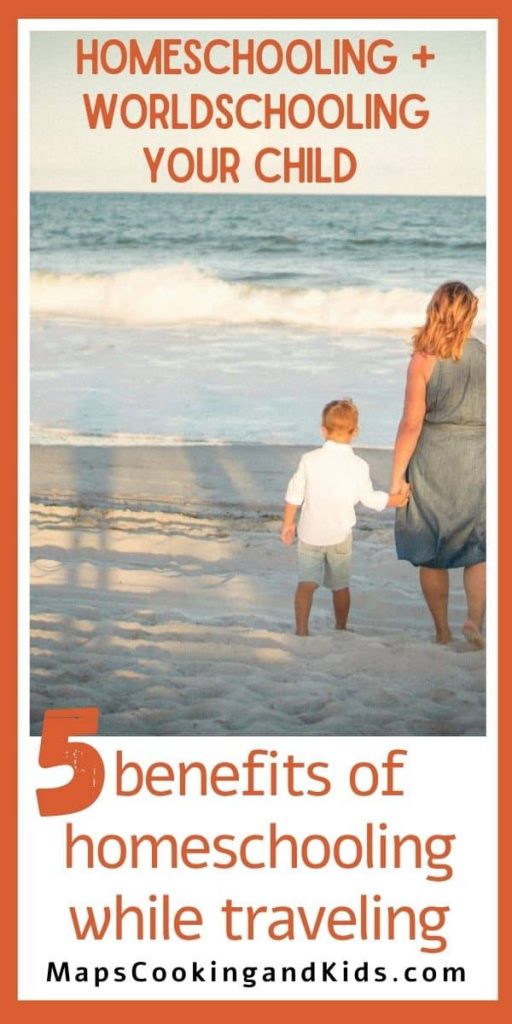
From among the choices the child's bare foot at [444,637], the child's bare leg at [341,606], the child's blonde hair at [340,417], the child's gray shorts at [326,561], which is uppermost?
the child's blonde hair at [340,417]

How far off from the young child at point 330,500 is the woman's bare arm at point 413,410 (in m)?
0.13

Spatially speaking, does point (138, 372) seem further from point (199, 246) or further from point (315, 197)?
point (315, 197)

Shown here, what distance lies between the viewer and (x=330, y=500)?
18.6ft

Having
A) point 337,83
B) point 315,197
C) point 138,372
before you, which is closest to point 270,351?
point 138,372

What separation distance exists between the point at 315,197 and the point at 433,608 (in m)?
12.0

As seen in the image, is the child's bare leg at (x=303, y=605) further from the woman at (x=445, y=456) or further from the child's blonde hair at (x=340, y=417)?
the child's blonde hair at (x=340, y=417)

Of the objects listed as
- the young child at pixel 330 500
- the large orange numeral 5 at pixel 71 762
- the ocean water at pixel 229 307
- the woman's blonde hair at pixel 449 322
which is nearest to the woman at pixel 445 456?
the woman's blonde hair at pixel 449 322

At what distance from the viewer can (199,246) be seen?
1484cm

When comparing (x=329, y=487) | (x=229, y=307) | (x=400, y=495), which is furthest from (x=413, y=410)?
(x=229, y=307)

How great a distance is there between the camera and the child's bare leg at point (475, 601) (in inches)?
227

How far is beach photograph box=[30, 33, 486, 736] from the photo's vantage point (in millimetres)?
5523

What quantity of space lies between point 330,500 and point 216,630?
769mm

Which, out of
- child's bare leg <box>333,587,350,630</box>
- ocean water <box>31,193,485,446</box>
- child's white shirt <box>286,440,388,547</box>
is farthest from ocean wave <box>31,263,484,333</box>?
child's white shirt <box>286,440,388,547</box>

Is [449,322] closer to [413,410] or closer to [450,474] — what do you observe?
[413,410]
